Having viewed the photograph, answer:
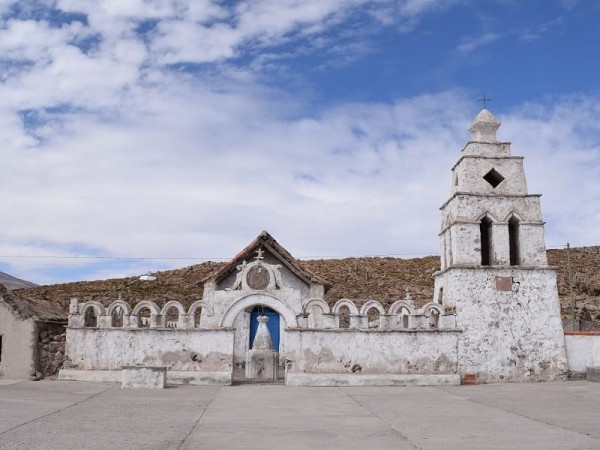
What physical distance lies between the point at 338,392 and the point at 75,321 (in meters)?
7.78

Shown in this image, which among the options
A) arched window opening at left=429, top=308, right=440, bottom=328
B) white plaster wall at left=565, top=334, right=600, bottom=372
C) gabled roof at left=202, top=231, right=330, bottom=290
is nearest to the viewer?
white plaster wall at left=565, top=334, right=600, bottom=372

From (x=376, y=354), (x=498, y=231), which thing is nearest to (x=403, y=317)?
(x=376, y=354)

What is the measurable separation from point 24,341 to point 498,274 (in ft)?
44.1

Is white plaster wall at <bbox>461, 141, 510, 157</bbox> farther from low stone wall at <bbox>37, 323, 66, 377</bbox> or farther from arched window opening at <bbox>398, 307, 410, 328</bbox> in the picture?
low stone wall at <bbox>37, 323, 66, 377</bbox>

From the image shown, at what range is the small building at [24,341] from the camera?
1717cm

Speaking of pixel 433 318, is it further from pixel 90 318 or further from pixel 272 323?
pixel 90 318

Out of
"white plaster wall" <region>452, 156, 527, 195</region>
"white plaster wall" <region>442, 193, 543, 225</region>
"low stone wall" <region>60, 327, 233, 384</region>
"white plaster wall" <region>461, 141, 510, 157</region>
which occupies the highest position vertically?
"white plaster wall" <region>461, 141, 510, 157</region>

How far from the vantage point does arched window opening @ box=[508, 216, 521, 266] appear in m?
18.4

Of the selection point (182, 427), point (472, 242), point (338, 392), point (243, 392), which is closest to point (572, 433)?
point (182, 427)

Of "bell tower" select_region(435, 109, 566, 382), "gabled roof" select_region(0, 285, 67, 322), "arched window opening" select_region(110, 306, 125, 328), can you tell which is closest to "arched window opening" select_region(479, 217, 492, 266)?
"bell tower" select_region(435, 109, 566, 382)

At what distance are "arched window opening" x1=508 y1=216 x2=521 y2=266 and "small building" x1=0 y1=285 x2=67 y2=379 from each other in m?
13.7

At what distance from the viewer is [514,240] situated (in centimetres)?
1873

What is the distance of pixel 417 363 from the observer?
1703cm

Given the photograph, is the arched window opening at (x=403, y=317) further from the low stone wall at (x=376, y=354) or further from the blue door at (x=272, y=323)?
the blue door at (x=272, y=323)
